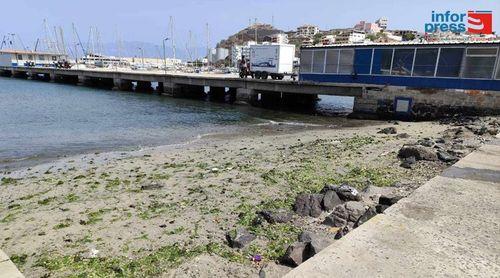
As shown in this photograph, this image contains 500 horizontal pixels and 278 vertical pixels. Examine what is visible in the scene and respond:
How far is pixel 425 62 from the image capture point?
77.7 ft

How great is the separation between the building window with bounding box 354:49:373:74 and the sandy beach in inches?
485

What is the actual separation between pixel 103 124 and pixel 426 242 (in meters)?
24.0

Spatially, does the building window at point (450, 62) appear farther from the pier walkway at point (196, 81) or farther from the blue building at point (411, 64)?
the pier walkway at point (196, 81)

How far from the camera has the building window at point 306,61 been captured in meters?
29.6

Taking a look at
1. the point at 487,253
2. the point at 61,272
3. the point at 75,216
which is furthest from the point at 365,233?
the point at 75,216

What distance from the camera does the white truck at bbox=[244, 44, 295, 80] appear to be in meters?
37.6

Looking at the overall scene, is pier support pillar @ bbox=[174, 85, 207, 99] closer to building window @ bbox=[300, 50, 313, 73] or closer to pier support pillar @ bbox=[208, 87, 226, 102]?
pier support pillar @ bbox=[208, 87, 226, 102]

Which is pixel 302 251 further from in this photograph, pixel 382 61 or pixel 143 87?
pixel 143 87

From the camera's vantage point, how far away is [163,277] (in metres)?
4.96

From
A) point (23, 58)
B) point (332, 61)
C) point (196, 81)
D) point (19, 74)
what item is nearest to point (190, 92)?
point (196, 81)

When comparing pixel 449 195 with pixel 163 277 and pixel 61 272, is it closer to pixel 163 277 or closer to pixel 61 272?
pixel 163 277

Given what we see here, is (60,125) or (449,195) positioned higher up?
(449,195)

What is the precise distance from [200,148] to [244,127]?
315 inches

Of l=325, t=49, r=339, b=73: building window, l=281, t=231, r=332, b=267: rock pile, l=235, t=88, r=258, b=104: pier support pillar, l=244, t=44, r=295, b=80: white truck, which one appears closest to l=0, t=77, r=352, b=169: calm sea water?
l=235, t=88, r=258, b=104: pier support pillar
